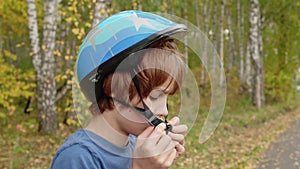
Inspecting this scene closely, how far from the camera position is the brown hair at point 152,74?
5.19ft

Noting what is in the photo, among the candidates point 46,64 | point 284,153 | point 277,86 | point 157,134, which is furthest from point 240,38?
point 157,134

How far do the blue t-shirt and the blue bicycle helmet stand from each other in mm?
172

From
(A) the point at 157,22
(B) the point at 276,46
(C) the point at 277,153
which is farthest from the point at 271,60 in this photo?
(A) the point at 157,22

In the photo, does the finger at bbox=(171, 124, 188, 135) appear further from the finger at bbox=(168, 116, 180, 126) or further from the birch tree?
the birch tree

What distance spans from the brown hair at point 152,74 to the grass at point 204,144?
2805 millimetres

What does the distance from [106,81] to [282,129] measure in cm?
1290

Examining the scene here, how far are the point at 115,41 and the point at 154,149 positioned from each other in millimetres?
433

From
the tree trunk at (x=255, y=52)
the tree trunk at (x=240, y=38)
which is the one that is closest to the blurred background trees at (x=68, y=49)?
the tree trunk at (x=255, y=52)

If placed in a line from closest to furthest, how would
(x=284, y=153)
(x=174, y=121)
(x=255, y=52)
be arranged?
(x=174, y=121)
(x=284, y=153)
(x=255, y=52)

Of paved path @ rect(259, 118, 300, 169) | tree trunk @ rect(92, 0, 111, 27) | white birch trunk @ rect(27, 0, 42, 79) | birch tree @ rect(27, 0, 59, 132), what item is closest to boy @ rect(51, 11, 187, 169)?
tree trunk @ rect(92, 0, 111, 27)

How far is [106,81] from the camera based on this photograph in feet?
5.40

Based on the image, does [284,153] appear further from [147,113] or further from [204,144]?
[147,113]

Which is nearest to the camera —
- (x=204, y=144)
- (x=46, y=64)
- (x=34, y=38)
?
(x=46, y=64)

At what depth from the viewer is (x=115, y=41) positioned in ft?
5.27
